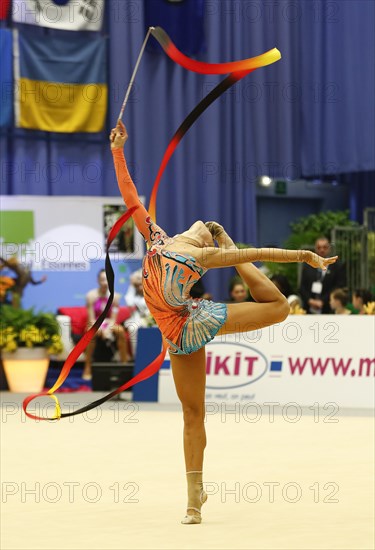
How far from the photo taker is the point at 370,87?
16.6 m

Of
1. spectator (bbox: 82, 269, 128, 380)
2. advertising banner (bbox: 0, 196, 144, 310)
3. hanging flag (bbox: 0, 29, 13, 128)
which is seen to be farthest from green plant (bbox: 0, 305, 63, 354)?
hanging flag (bbox: 0, 29, 13, 128)

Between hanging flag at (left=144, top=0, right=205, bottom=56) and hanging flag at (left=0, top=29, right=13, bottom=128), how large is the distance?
254 centimetres

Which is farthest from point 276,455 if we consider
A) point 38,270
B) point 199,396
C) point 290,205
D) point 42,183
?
point 290,205

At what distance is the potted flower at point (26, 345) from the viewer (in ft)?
44.4

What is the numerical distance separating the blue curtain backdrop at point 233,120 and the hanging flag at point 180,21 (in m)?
0.17

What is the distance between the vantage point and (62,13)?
16406 millimetres

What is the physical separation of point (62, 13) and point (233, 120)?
3.54m

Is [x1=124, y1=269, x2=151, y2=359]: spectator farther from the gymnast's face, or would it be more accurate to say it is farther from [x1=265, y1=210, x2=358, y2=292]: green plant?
the gymnast's face

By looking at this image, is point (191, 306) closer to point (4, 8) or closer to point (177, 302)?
point (177, 302)

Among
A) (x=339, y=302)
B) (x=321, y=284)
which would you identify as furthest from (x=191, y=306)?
(x=321, y=284)

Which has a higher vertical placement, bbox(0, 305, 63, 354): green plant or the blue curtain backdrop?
the blue curtain backdrop

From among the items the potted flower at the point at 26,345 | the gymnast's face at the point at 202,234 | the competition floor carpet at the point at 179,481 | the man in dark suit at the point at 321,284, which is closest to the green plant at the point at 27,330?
the potted flower at the point at 26,345

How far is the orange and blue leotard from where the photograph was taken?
513 centimetres

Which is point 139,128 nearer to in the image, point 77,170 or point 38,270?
point 77,170
